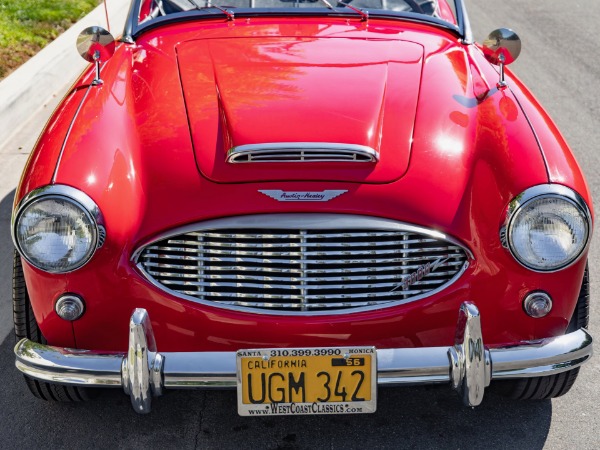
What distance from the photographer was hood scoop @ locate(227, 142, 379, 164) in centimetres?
294

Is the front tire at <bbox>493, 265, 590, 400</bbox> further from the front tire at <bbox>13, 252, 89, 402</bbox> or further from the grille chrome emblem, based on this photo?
the front tire at <bbox>13, 252, 89, 402</bbox>

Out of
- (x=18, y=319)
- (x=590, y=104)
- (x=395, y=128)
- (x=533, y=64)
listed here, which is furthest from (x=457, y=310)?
(x=533, y=64)

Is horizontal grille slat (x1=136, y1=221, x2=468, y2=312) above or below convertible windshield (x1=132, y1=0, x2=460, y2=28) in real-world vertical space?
below

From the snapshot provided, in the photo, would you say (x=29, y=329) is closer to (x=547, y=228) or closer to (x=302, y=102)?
(x=302, y=102)

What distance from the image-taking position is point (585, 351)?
2912 millimetres

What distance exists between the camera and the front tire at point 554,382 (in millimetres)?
3145

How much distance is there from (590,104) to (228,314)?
4622 millimetres

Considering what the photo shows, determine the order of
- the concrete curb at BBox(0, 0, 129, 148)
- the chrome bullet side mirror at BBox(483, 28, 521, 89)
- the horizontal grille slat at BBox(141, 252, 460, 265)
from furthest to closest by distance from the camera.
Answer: the concrete curb at BBox(0, 0, 129, 148), the chrome bullet side mirror at BBox(483, 28, 521, 89), the horizontal grille slat at BBox(141, 252, 460, 265)

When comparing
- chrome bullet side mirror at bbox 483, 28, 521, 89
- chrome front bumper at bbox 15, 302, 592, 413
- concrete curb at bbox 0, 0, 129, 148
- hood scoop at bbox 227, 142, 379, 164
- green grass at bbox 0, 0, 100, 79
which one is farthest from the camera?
green grass at bbox 0, 0, 100, 79

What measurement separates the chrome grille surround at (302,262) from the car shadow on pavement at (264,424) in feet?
1.92

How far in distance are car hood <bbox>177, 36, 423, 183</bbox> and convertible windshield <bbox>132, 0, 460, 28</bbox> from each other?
1.08 feet

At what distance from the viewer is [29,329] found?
124 inches

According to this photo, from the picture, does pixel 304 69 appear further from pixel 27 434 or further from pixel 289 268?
pixel 27 434

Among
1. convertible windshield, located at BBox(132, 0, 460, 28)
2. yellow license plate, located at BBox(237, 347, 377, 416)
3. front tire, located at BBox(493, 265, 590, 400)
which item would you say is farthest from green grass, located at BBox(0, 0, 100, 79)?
front tire, located at BBox(493, 265, 590, 400)
